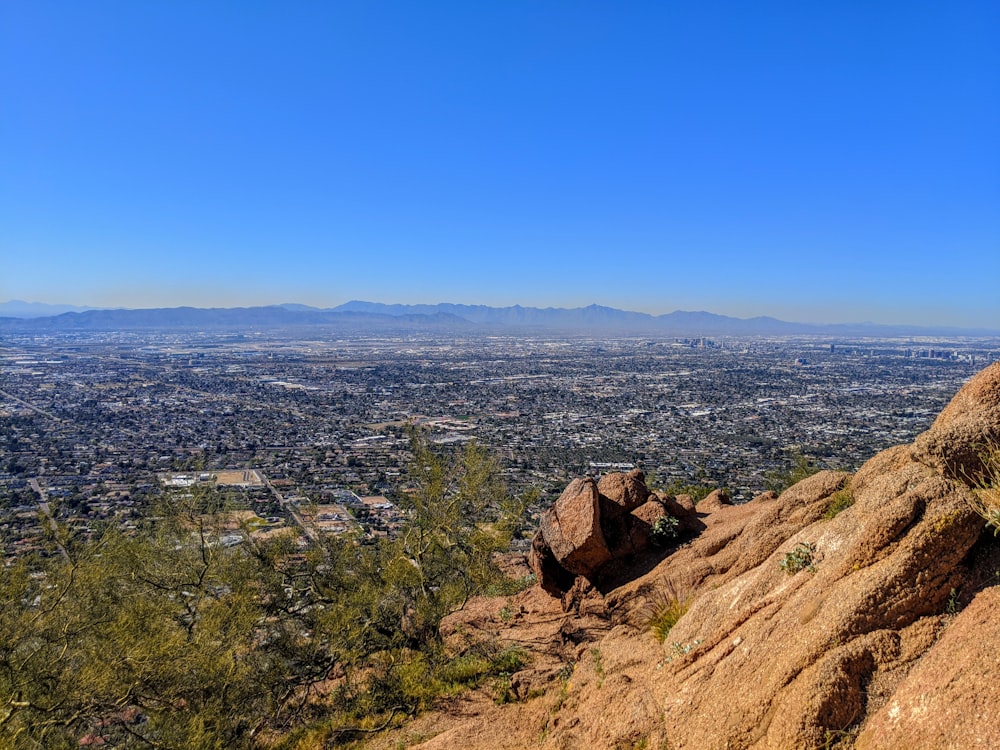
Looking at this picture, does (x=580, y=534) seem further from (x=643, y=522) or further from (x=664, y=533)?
A: (x=664, y=533)

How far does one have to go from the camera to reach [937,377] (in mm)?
108438

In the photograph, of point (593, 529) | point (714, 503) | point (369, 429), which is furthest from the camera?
point (369, 429)

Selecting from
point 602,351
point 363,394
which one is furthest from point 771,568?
point 602,351

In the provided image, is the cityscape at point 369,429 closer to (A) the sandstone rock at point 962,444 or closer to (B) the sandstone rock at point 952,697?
(B) the sandstone rock at point 952,697

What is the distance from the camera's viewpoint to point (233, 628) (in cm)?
1070

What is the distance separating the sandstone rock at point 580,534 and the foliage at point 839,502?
4.94 metres

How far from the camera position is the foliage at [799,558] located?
6836 millimetres

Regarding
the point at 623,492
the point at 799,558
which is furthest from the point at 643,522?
the point at 799,558

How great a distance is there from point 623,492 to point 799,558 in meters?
7.13

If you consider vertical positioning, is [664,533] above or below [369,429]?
above

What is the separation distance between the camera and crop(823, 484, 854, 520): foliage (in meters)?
9.05

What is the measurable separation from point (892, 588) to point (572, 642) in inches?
288

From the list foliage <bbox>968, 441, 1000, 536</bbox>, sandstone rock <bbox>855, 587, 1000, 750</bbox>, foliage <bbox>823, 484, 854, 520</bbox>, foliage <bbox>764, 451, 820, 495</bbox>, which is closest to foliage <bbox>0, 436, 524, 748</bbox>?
foliage <bbox>823, 484, 854, 520</bbox>

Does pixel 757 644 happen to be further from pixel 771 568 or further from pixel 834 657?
pixel 771 568
